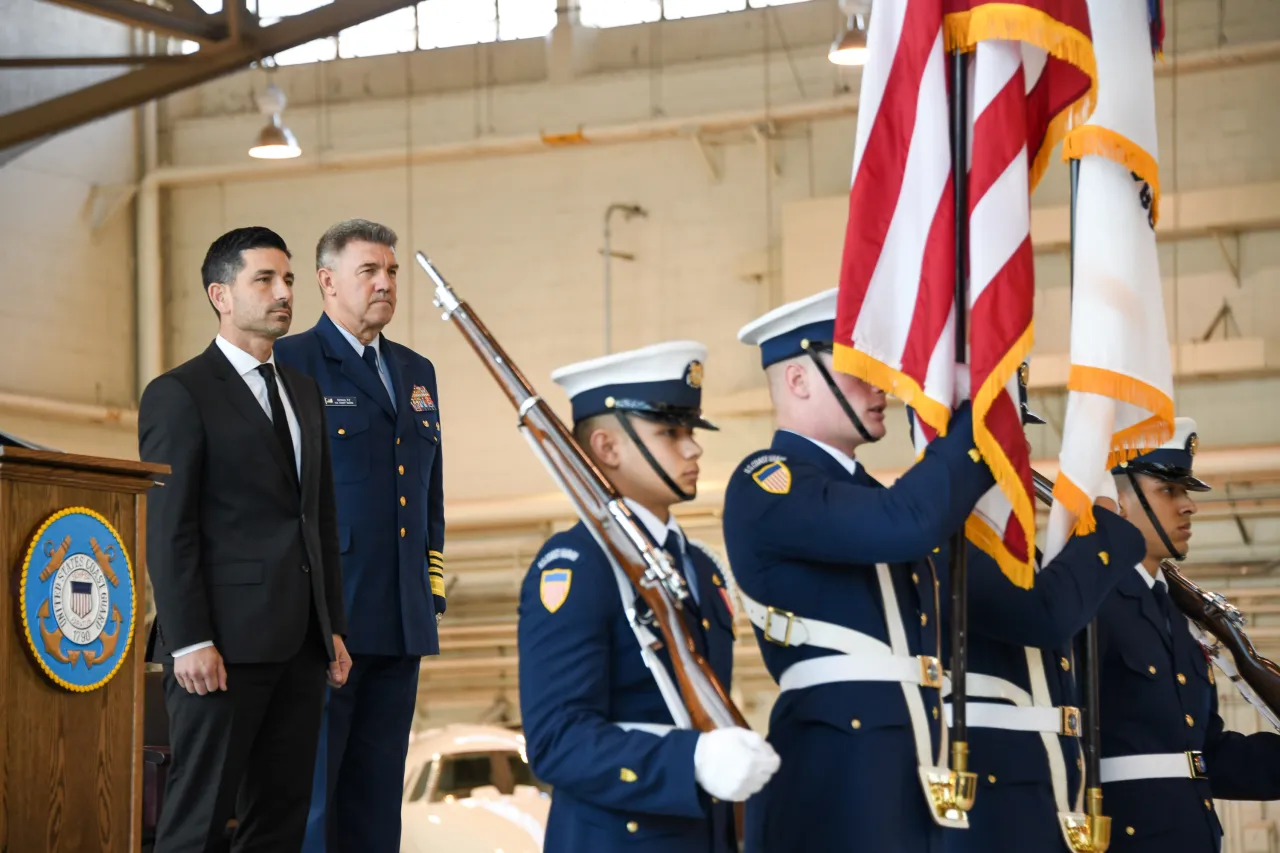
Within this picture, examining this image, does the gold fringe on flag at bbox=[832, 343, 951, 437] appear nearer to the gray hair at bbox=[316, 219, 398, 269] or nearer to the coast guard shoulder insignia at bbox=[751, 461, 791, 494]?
the coast guard shoulder insignia at bbox=[751, 461, 791, 494]

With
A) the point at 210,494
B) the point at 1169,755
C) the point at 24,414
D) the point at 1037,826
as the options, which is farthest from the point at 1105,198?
the point at 24,414

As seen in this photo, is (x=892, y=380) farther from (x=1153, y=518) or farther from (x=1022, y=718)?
(x=1153, y=518)

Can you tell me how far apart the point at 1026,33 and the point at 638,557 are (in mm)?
1048

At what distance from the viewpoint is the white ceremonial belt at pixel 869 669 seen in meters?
2.64

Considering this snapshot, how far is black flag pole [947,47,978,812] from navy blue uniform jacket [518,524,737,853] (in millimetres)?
376

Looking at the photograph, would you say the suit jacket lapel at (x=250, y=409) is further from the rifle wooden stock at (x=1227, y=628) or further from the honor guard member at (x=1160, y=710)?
the rifle wooden stock at (x=1227, y=628)

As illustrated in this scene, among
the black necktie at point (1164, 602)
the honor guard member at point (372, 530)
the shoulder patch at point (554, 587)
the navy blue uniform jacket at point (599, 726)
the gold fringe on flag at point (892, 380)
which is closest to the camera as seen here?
the navy blue uniform jacket at point (599, 726)

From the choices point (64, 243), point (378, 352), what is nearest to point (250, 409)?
point (378, 352)

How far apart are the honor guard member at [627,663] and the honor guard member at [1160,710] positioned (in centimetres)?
131

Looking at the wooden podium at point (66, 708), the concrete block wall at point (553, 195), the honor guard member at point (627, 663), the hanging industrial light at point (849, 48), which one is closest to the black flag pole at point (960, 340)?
the honor guard member at point (627, 663)

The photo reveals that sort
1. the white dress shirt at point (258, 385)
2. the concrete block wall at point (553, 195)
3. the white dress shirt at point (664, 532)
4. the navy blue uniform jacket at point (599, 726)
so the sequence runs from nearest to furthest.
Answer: the navy blue uniform jacket at point (599, 726) < the white dress shirt at point (664, 532) < the white dress shirt at point (258, 385) < the concrete block wall at point (553, 195)

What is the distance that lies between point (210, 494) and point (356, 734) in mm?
620

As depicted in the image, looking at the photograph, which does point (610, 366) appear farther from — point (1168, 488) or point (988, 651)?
point (1168, 488)

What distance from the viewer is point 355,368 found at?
3564mm
